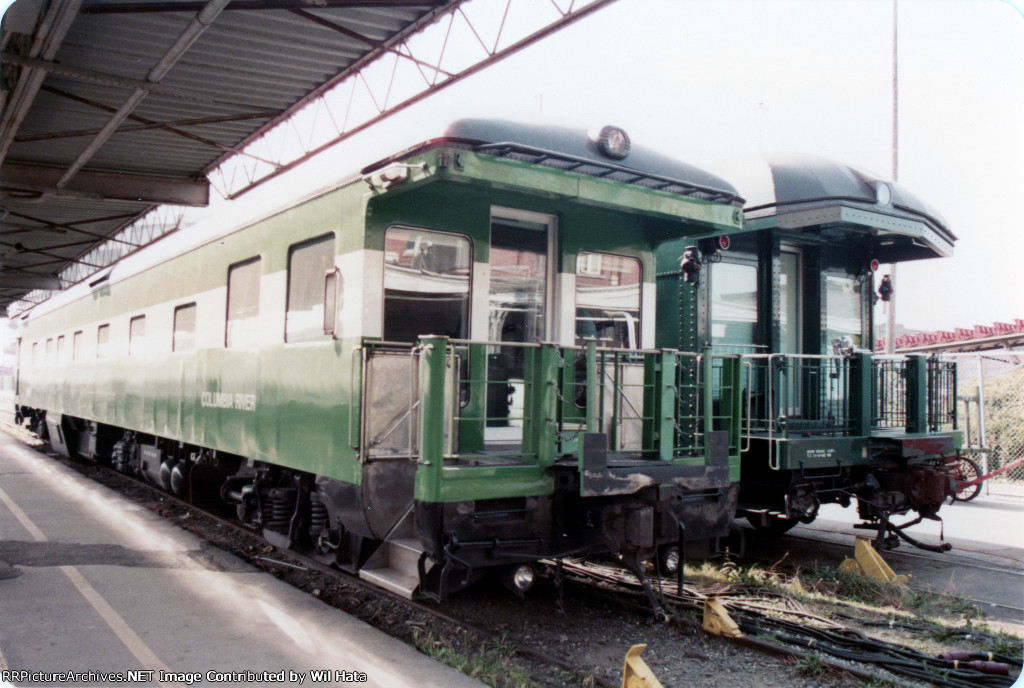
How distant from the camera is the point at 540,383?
548 centimetres

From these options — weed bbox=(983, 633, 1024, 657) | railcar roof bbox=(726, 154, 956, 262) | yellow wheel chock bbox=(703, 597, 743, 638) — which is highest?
railcar roof bbox=(726, 154, 956, 262)

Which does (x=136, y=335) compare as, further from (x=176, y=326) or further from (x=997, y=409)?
(x=997, y=409)

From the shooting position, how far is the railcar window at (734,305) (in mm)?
9383

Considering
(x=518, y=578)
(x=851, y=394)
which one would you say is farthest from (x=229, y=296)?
(x=851, y=394)

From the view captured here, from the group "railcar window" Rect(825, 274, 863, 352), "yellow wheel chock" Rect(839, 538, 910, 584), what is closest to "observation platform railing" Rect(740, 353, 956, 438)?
"railcar window" Rect(825, 274, 863, 352)

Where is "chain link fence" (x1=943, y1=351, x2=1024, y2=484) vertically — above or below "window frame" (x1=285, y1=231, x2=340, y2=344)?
below

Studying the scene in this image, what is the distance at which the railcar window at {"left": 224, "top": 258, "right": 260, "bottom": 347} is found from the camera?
7523 mm

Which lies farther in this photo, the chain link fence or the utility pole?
the chain link fence

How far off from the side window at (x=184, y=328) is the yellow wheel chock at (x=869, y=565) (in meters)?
7.22

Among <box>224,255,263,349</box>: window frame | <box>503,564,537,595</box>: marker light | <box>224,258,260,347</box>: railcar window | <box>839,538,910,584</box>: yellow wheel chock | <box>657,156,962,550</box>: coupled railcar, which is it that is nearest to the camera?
<box>503,564,537,595</box>: marker light

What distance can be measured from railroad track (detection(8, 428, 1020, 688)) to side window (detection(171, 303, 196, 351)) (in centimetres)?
244

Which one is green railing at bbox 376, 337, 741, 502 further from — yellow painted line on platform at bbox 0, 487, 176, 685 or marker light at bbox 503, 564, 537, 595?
yellow painted line on platform at bbox 0, 487, 176, 685

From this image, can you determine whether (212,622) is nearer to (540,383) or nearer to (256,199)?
(540,383)

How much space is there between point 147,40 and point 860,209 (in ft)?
26.7
